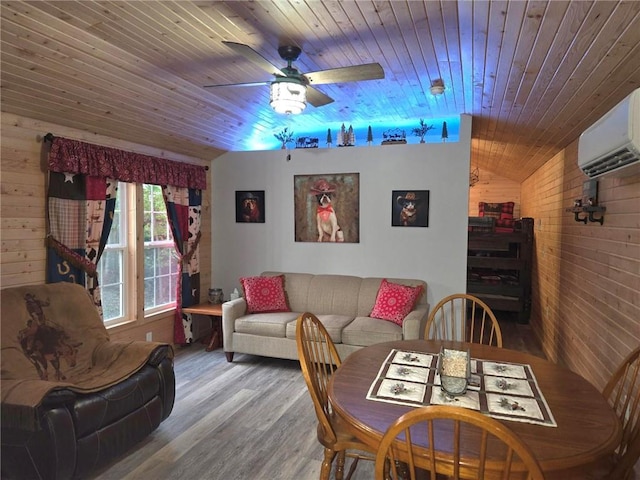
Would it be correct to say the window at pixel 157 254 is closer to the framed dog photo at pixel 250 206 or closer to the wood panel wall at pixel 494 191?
the framed dog photo at pixel 250 206

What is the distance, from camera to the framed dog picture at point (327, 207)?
15.1ft

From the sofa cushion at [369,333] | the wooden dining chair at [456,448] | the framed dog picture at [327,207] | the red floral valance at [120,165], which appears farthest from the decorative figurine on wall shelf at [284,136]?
the wooden dining chair at [456,448]

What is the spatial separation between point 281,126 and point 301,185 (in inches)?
27.9

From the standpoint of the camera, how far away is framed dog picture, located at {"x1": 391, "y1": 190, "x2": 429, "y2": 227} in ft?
14.3

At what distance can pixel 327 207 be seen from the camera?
4.71m

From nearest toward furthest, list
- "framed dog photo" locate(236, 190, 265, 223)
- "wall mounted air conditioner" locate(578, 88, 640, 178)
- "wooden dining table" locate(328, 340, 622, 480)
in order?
"wooden dining table" locate(328, 340, 622, 480)
"wall mounted air conditioner" locate(578, 88, 640, 178)
"framed dog photo" locate(236, 190, 265, 223)

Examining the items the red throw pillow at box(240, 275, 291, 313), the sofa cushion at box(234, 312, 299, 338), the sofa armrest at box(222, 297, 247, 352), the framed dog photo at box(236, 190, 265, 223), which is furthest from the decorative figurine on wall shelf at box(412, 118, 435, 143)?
the sofa armrest at box(222, 297, 247, 352)

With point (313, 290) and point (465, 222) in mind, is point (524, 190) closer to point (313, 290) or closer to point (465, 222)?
point (465, 222)

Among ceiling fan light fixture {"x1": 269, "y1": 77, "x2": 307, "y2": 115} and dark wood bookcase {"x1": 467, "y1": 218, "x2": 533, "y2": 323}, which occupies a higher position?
ceiling fan light fixture {"x1": 269, "y1": 77, "x2": 307, "y2": 115}

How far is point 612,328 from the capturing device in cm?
278

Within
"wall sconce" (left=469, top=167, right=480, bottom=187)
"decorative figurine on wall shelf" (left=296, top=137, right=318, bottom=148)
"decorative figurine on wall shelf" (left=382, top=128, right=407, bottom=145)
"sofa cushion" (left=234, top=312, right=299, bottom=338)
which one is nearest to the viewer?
"sofa cushion" (left=234, top=312, right=299, bottom=338)

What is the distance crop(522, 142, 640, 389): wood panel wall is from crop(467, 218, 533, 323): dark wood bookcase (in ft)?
1.38

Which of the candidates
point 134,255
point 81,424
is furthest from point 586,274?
point 134,255

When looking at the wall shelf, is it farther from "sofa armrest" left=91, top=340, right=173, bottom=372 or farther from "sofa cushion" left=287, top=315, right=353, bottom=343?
"sofa armrest" left=91, top=340, right=173, bottom=372
